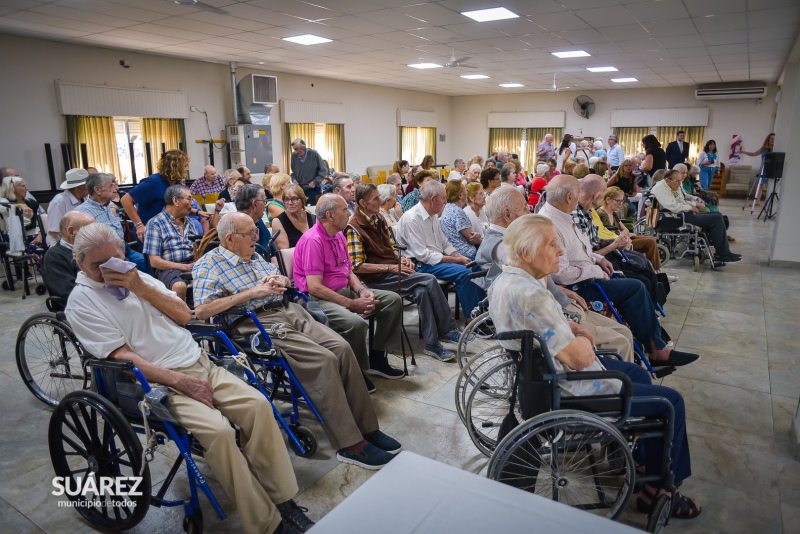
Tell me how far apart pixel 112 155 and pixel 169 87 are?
4.48ft

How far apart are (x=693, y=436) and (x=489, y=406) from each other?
97 centimetres

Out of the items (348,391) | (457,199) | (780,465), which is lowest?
(780,465)

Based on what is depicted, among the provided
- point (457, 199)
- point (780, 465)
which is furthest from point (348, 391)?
point (457, 199)

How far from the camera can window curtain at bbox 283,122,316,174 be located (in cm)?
1003

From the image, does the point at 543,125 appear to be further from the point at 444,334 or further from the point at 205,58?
the point at 444,334

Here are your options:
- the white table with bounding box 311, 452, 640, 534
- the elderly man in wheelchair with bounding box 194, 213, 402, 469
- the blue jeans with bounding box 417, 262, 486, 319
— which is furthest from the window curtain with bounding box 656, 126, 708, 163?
the white table with bounding box 311, 452, 640, 534

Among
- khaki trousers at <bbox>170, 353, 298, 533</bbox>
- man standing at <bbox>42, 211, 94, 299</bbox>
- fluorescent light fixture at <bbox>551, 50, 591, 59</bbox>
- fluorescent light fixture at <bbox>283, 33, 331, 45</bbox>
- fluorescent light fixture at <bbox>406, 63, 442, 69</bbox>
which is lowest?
khaki trousers at <bbox>170, 353, 298, 533</bbox>

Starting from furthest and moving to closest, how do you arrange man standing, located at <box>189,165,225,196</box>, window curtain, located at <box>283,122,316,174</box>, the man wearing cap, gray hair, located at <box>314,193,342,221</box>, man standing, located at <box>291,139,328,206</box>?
window curtain, located at <box>283,122,316,174</box> → man standing, located at <box>291,139,328,206</box> → man standing, located at <box>189,165,225,196</box> → the man wearing cap → gray hair, located at <box>314,193,342,221</box>

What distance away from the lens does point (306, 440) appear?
2340mm

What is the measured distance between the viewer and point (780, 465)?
89.8 inches

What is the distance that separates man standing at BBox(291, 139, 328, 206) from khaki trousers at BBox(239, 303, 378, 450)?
5.41m

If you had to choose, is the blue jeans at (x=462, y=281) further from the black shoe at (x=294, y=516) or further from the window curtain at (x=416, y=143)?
the window curtain at (x=416, y=143)

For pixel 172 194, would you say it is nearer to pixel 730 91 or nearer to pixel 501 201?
pixel 501 201

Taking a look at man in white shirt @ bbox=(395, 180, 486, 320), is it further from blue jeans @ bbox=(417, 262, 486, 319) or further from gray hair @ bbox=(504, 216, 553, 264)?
gray hair @ bbox=(504, 216, 553, 264)
